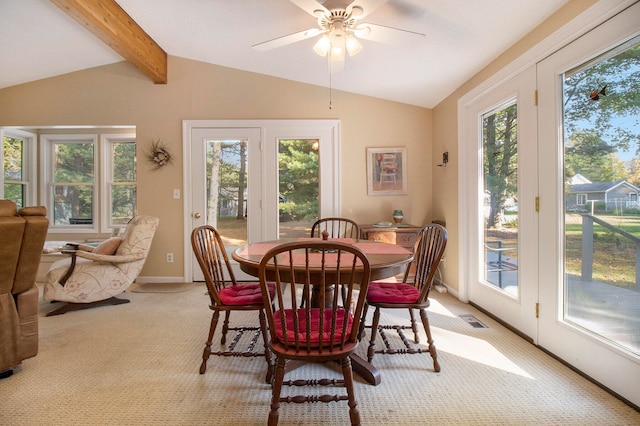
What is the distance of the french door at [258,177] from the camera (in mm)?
3820

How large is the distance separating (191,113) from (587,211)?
395 cm

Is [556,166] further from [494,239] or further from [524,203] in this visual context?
[494,239]

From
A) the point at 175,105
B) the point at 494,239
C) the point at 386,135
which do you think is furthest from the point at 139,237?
the point at 494,239

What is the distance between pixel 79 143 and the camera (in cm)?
478

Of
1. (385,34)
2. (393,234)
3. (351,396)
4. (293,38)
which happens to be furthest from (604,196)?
(293,38)

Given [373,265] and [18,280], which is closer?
[373,265]

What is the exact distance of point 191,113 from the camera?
3.83m

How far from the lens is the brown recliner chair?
170cm

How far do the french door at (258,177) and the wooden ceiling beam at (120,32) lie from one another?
715 millimetres

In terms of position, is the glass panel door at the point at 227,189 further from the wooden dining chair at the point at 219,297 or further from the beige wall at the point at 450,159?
the beige wall at the point at 450,159

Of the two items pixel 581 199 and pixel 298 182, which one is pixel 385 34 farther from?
pixel 298 182

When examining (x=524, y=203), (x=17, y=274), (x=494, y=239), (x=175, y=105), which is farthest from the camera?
(x=175, y=105)

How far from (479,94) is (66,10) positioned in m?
3.47

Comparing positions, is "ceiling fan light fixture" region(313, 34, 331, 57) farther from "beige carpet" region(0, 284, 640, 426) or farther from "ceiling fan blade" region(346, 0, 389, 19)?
"beige carpet" region(0, 284, 640, 426)
